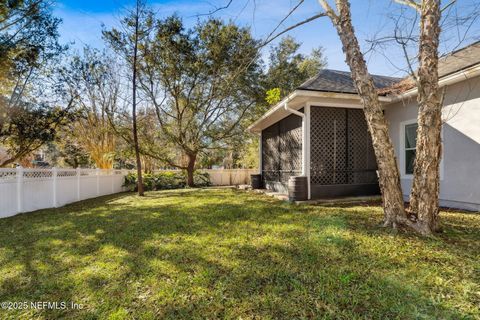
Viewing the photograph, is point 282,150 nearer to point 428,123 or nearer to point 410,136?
point 410,136

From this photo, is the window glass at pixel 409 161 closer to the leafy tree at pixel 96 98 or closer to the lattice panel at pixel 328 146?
the lattice panel at pixel 328 146

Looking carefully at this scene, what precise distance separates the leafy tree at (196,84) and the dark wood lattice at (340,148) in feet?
19.2

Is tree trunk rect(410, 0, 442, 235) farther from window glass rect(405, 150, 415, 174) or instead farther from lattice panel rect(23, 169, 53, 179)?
lattice panel rect(23, 169, 53, 179)

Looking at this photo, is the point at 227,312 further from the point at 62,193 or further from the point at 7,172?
the point at 62,193

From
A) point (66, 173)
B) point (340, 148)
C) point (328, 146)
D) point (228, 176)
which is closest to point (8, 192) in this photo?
point (66, 173)

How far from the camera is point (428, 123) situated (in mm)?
3648

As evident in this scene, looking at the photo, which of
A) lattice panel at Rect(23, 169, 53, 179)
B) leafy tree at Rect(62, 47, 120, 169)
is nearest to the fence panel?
lattice panel at Rect(23, 169, 53, 179)

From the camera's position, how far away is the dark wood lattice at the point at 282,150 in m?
8.34

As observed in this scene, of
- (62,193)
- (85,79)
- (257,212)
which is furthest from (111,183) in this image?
(257,212)

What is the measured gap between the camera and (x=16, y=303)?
2.36m

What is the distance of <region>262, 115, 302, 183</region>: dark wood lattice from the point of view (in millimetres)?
8336

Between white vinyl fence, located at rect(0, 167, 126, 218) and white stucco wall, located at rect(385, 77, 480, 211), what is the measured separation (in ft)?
36.0

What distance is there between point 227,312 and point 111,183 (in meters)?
12.9

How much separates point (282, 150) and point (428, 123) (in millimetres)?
5981
